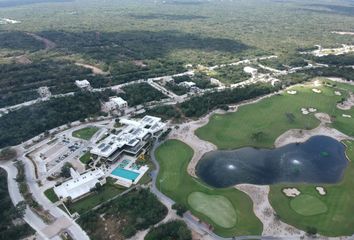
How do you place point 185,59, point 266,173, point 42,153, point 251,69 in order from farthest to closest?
point 185,59 → point 251,69 → point 42,153 → point 266,173

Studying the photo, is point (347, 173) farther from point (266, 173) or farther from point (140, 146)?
point (140, 146)

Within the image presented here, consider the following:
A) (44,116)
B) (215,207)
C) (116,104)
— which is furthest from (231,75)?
(215,207)

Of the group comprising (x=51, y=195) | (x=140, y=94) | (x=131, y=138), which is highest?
(x=131, y=138)

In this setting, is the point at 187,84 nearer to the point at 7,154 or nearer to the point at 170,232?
the point at 7,154

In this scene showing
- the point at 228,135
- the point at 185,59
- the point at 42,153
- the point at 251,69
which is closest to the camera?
the point at 42,153

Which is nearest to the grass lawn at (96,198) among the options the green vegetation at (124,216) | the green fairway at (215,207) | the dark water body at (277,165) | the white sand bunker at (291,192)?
the green vegetation at (124,216)

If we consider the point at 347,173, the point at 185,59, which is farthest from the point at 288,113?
the point at 185,59
